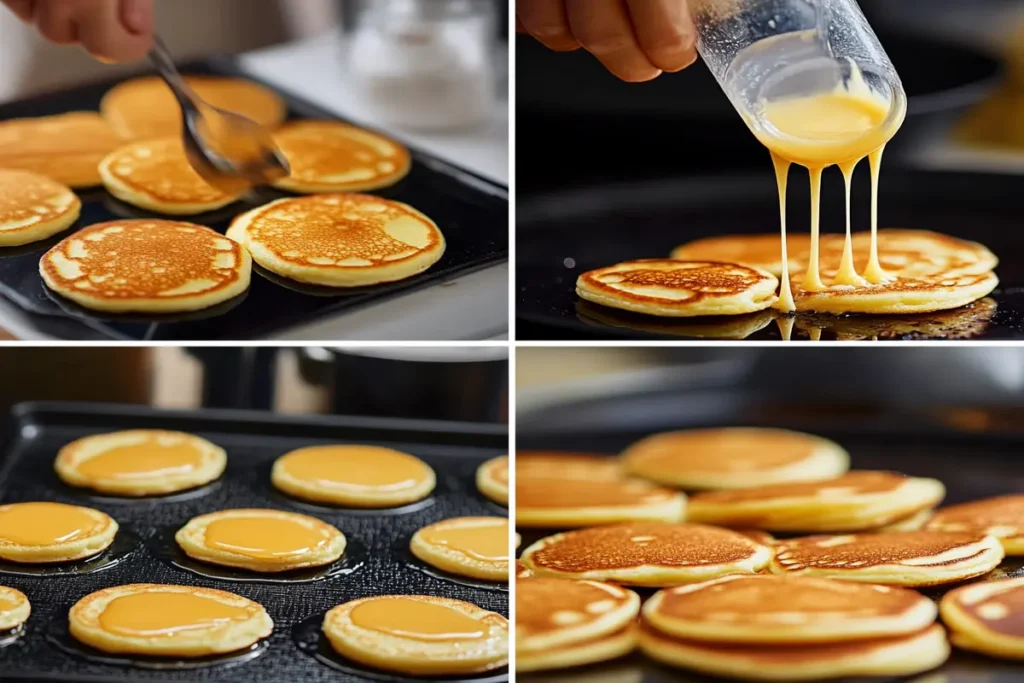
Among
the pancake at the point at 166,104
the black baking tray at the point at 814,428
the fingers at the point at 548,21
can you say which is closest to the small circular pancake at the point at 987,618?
the black baking tray at the point at 814,428

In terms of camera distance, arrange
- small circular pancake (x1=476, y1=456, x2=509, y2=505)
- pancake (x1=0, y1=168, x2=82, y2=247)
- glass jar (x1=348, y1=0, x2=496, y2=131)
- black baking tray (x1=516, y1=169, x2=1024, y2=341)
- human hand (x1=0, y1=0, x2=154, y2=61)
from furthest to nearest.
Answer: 1. glass jar (x1=348, y1=0, x2=496, y2=131)
2. small circular pancake (x1=476, y1=456, x2=509, y2=505)
3. pancake (x1=0, y1=168, x2=82, y2=247)
4. black baking tray (x1=516, y1=169, x2=1024, y2=341)
5. human hand (x1=0, y1=0, x2=154, y2=61)

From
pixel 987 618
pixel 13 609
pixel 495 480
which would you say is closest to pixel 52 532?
pixel 13 609

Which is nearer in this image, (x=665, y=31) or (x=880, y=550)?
(x=665, y=31)

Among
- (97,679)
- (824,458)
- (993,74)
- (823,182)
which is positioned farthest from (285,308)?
(993,74)

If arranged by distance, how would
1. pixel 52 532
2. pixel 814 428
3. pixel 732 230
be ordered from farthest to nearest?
pixel 814 428, pixel 732 230, pixel 52 532

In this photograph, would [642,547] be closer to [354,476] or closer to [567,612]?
[567,612]

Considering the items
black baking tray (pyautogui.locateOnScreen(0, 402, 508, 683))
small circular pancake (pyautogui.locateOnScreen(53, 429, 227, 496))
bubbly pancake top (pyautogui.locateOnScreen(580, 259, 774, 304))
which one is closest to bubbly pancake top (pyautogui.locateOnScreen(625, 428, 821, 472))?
black baking tray (pyautogui.locateOnScreen(0, 402, 508, 683))

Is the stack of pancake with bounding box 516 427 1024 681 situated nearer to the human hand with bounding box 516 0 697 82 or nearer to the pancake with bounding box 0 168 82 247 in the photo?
the human hand with bounding box 516 0 697 82

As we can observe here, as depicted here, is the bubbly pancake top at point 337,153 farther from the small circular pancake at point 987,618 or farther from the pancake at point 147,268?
the small circular pancake at point 987,618
